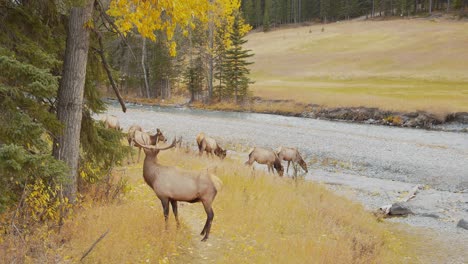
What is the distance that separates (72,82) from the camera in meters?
7.86

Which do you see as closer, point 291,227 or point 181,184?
point 181,184

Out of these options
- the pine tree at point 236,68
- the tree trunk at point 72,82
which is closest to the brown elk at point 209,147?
the tree trunk at point 72,82

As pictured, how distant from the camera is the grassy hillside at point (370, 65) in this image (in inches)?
1784

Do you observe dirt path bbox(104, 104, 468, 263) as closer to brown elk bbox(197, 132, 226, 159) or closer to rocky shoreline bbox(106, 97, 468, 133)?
rocky shoreline bbox(106, 97, 468, 133)

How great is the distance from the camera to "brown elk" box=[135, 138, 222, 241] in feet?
26.4

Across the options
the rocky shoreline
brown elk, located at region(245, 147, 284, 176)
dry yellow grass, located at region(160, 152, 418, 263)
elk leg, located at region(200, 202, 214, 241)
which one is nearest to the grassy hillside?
the rocky shoreline

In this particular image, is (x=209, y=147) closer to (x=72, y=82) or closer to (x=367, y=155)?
(x=367, y=155)

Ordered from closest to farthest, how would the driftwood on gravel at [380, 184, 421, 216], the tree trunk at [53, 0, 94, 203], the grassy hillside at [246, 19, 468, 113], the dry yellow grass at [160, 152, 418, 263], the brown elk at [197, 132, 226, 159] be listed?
the tree trunk at [53, 0, 94, 203], the dry yellow grass at [160, 152, 418, 263], the driftwood on gravel at [380, 184, 421, 216], the brown elk at [197, 132, 226, 159], the grassy hillside at [246, 19, 468, 113]

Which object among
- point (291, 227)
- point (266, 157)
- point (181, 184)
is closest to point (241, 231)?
point (291, 227)

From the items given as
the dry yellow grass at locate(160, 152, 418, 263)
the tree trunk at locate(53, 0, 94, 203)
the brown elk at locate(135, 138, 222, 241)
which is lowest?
the dry yellow grass at locate(160, 152, 418, 263)

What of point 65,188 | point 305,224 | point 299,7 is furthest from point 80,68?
point 299,7

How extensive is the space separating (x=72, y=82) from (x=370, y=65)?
67.3 meters

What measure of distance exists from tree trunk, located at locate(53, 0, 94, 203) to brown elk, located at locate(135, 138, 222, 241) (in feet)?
3.96

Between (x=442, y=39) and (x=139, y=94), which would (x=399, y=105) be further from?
(x=442, y=39)
